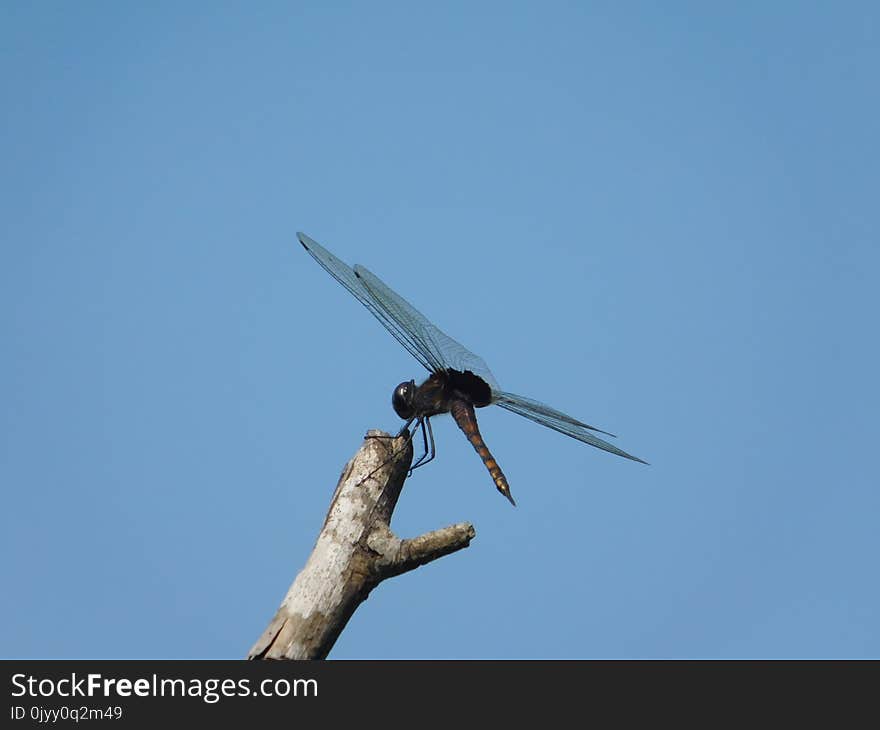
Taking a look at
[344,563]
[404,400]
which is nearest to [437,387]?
[404,400]

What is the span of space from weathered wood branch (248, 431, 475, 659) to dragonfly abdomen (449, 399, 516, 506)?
1.80 m

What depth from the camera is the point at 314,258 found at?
9172mm

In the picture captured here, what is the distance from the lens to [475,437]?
28.6 feet

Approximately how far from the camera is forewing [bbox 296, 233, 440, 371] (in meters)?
8.82

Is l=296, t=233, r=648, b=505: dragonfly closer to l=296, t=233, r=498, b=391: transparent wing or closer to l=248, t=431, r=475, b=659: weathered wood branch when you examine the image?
l=296, t=233, r=498, b=391: transparent wing

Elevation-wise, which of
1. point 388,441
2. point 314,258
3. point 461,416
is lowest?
point 388,441

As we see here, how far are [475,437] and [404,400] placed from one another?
668 mm

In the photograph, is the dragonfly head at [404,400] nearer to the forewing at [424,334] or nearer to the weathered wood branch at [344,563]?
the forewing at [424,334]

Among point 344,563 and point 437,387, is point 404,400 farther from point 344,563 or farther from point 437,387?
point 344,563

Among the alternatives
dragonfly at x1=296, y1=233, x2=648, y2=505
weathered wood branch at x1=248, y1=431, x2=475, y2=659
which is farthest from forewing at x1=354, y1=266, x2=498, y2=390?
weathered wood branch at x1=248, y1=431, x2=475, y2=659

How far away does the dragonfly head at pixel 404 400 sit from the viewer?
29.2 feet

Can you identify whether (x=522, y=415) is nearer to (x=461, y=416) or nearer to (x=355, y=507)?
(x=461, y=416)
